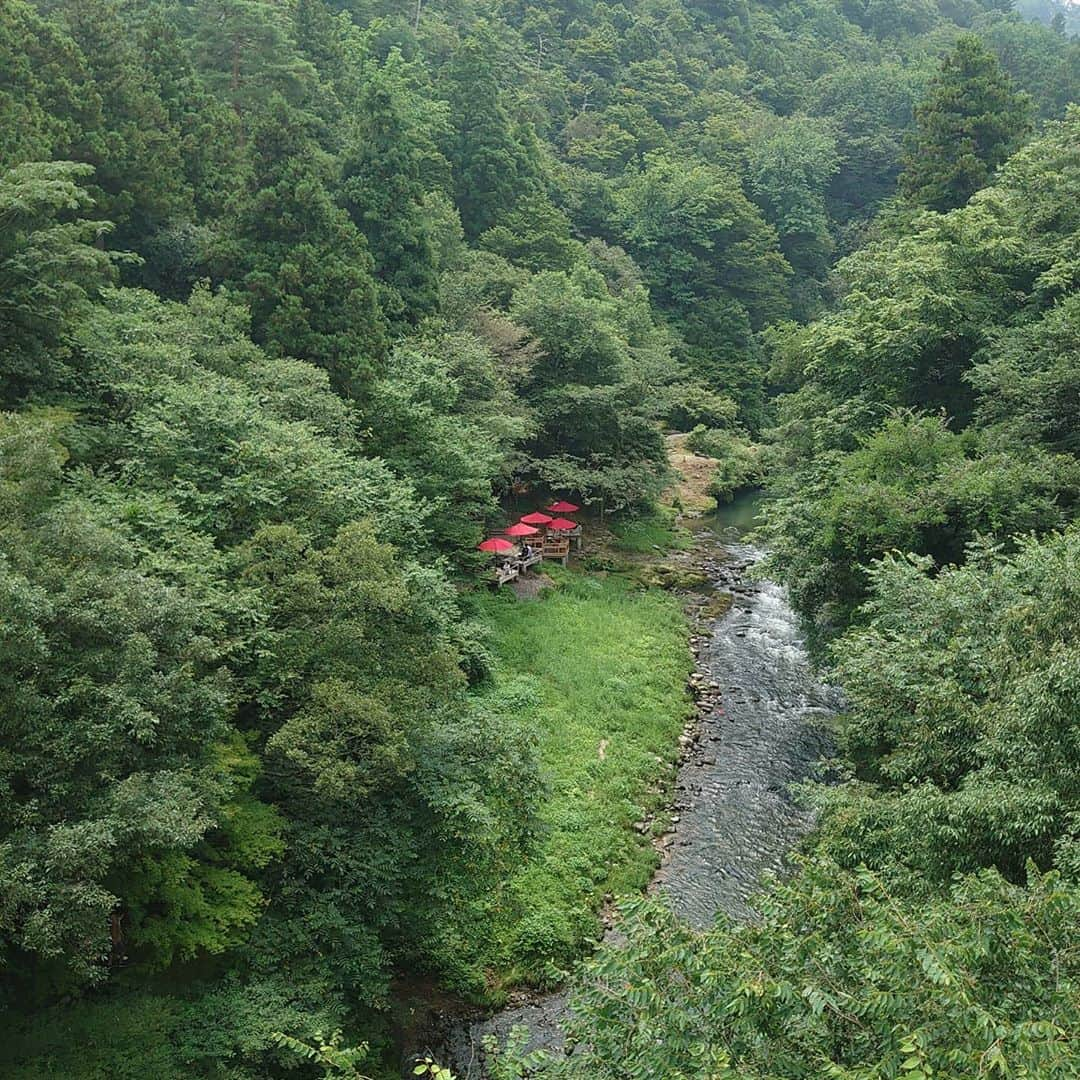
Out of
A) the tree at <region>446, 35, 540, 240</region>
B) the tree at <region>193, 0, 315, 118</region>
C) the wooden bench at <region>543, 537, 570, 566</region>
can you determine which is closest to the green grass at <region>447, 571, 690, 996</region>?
the wooden bench at <region>543, 537, 570, 566</region>

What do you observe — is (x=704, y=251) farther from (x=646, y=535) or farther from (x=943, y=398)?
(x=943, y=398)

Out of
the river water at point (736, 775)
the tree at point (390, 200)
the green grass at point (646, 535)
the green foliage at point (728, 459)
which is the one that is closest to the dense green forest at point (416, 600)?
the tree at point (390, 200)

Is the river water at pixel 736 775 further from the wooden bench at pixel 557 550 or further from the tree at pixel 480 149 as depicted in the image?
the tree at pixel 480 149

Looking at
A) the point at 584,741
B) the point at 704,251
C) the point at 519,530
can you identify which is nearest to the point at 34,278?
the point at 519,530

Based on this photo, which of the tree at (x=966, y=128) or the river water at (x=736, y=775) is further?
the tree at (x=966, y=128)

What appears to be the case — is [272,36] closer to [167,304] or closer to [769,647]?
[167,304]

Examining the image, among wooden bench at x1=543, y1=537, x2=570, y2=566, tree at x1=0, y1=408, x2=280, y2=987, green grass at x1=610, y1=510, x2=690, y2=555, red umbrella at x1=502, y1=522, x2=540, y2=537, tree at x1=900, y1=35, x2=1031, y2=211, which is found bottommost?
wooden bench at x1=543, y1=537, x2=570, y2=566

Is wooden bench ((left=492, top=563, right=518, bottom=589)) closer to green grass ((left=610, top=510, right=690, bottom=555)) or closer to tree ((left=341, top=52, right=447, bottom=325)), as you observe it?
green grass ((left=610, top=510, right=690, bottom=555))
